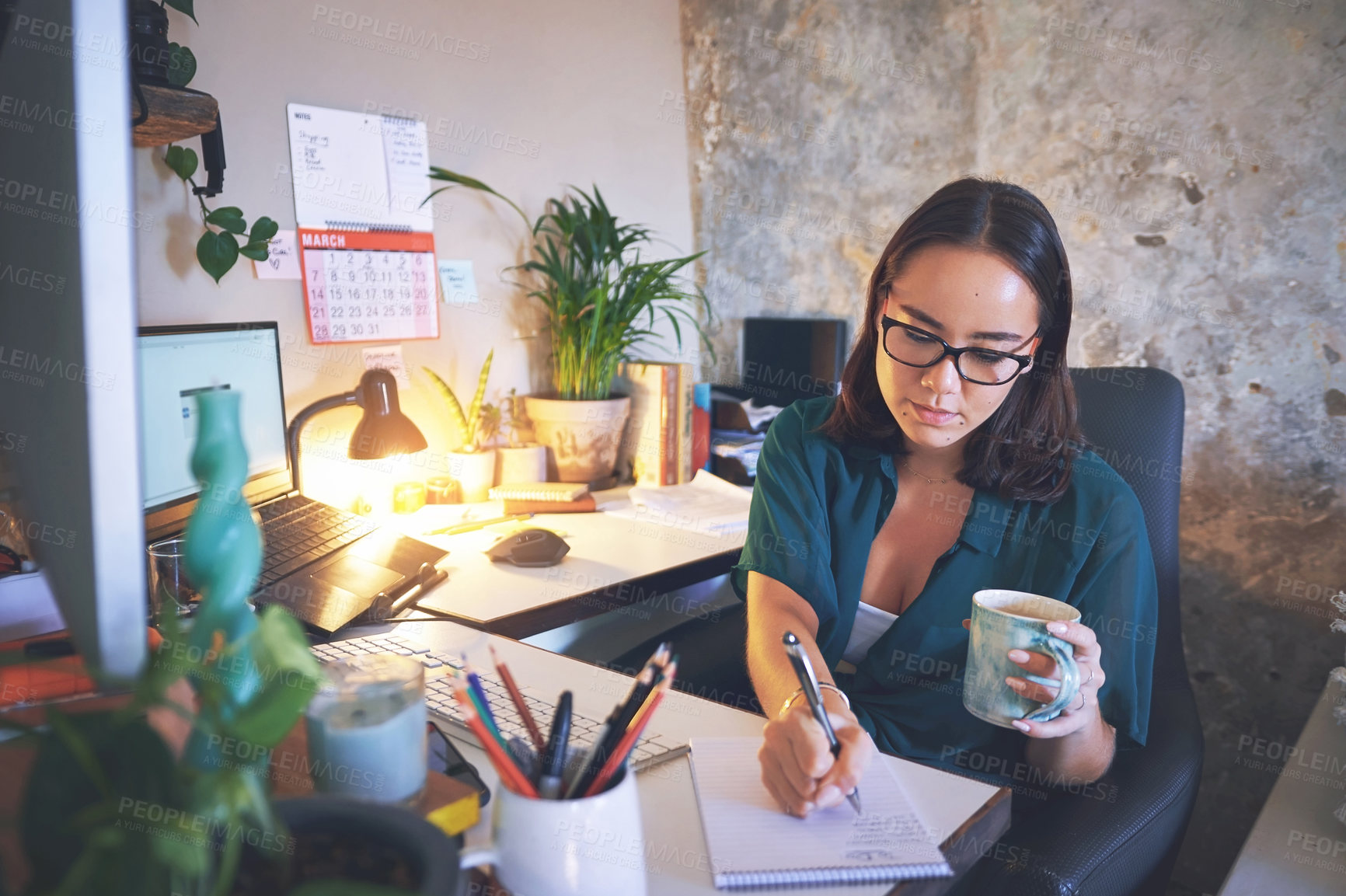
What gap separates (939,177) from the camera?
2184 millimetres

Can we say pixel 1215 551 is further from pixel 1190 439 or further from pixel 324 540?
pixel 324 540

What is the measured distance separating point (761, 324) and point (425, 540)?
1298 millimetres

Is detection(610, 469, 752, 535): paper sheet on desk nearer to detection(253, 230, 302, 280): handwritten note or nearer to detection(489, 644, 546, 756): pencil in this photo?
detection(253, 230, 302, 280): handwritten note

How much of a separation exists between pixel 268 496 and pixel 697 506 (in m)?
0.88

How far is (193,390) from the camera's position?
4.40 feet

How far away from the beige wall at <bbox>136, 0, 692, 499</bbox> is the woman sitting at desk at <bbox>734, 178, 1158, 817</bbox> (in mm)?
996

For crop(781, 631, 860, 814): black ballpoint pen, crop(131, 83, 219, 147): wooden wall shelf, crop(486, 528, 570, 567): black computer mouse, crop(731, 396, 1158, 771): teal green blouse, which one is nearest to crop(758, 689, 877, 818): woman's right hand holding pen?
crop(781, 631, 860, 814): black ballpoint pen

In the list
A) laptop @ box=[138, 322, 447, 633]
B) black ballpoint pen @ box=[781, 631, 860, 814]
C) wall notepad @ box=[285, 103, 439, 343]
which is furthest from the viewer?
wall notepad @ box=[285, 103, 439, 343]

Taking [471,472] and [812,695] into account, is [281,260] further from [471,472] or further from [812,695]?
[812,695]

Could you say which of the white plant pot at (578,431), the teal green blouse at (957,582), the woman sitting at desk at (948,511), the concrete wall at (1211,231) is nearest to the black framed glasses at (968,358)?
the woman sitting at desk at (948,511)

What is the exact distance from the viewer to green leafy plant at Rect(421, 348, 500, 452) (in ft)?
6.55

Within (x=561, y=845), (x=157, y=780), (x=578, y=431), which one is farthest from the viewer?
(x=578, y=431)

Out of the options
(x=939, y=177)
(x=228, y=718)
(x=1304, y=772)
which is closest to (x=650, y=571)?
(x=1304, y=772)

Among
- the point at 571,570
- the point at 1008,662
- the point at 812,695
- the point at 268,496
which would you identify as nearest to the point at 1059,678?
the point at 1008,662
